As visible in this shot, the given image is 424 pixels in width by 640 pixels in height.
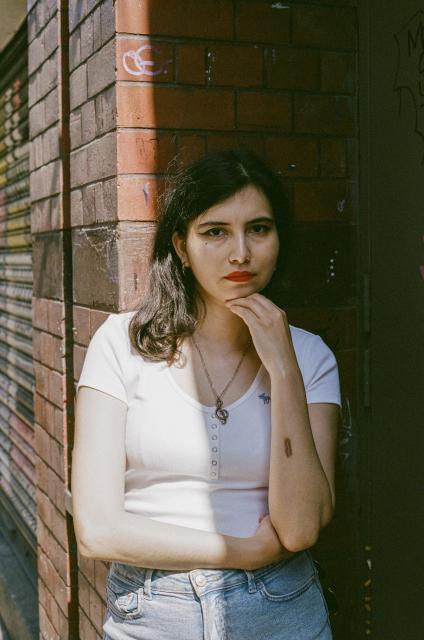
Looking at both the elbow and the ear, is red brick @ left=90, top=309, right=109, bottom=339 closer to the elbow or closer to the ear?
the ear

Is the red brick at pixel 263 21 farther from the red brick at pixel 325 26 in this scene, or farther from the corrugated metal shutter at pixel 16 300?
the corrugated metal shutter at pixel 16 300

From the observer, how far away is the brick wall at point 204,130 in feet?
8.24

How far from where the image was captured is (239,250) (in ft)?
6.63

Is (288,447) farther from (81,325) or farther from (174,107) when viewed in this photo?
(81,325)

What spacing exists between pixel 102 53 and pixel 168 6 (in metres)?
0.26

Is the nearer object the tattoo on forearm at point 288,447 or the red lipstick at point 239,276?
the tattoo on forearm at point 288,447

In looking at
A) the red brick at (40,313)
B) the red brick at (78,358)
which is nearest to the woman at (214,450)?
the red brick at (78,358)

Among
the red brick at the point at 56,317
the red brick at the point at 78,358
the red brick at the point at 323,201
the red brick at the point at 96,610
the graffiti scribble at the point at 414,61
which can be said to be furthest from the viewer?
the red brick at the point at 56,317

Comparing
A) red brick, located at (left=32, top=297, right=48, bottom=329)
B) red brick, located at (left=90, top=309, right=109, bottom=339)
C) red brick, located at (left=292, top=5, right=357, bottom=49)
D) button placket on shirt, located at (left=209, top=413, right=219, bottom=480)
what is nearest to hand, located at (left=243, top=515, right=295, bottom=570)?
button placket on shirt, located at (left=209, top=413, right=219, bottom=480)

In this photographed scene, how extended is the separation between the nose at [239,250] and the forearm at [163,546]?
65 cm

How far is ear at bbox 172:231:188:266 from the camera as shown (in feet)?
7.21

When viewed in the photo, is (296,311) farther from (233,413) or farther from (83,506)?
(83,506)

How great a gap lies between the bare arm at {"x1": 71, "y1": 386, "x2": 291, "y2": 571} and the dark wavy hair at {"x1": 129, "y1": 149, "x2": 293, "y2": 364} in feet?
0.71

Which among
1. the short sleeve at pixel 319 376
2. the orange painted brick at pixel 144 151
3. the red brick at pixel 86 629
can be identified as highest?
the orange painted brick at pixel 144 151
